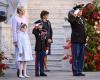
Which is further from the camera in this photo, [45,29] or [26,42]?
[45,29]

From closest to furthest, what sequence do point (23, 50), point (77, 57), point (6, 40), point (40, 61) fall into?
point (23, 50) < point (77, 57) < point (40, 61) < point (6, 40)

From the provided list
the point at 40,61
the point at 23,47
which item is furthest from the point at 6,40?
the point at 23,47

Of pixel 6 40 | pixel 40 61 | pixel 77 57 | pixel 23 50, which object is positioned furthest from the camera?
pixel 6 40

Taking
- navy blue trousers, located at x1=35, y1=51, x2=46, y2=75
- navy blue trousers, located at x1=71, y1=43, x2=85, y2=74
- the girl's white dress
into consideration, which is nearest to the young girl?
the girl's white dress

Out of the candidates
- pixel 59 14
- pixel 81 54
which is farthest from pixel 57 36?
pixel 81 54

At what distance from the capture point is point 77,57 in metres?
16.3

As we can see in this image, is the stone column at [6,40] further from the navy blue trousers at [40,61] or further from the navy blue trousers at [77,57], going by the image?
the navy blue trousers at [77,57]

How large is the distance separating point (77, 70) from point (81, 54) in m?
0.43

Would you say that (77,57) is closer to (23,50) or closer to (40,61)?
(40,61)

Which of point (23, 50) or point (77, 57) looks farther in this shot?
point (77, 57)

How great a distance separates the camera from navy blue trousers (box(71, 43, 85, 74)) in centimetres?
1622

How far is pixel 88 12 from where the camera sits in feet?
60.3

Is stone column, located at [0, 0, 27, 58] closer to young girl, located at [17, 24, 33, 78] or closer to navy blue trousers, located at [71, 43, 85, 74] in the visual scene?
young girl, located at [17, 24, 33, 78]

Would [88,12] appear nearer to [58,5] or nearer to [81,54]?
[81,54]
